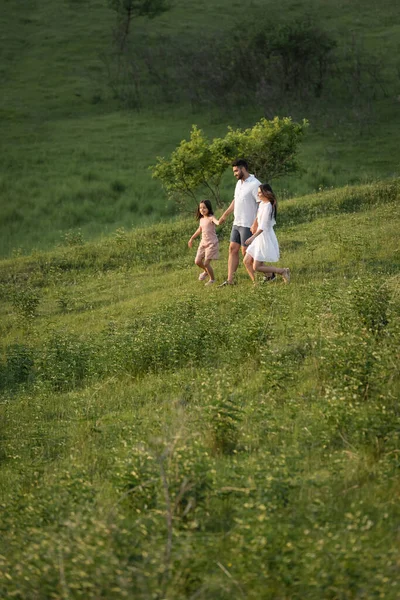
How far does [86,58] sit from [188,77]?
919 cm

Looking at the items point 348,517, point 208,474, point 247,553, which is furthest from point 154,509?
point 348,517

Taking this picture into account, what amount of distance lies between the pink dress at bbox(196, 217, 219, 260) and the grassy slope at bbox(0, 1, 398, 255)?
15161 mm

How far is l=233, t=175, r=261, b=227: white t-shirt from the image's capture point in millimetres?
14367

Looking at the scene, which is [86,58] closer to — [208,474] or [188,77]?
[188,77]

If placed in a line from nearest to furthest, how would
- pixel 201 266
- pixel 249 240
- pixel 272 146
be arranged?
pixel 249 240 → pixel 201 266 → pixel 272 146

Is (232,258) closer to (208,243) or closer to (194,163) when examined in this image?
(208,243)

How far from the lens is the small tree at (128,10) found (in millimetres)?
56219

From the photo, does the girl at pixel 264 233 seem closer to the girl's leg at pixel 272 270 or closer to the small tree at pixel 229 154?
the girl's leg at pixel 272 270

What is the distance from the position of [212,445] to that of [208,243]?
8.31 metres

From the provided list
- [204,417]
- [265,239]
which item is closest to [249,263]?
[265,239]

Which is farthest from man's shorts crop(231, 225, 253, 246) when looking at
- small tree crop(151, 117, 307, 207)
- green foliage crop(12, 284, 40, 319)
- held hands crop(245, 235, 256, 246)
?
small tree crop(151, 117, 307, 207)

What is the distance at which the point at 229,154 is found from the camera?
25.2 m

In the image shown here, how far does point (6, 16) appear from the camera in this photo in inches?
2323

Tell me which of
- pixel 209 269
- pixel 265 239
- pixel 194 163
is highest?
pixel 265 239
